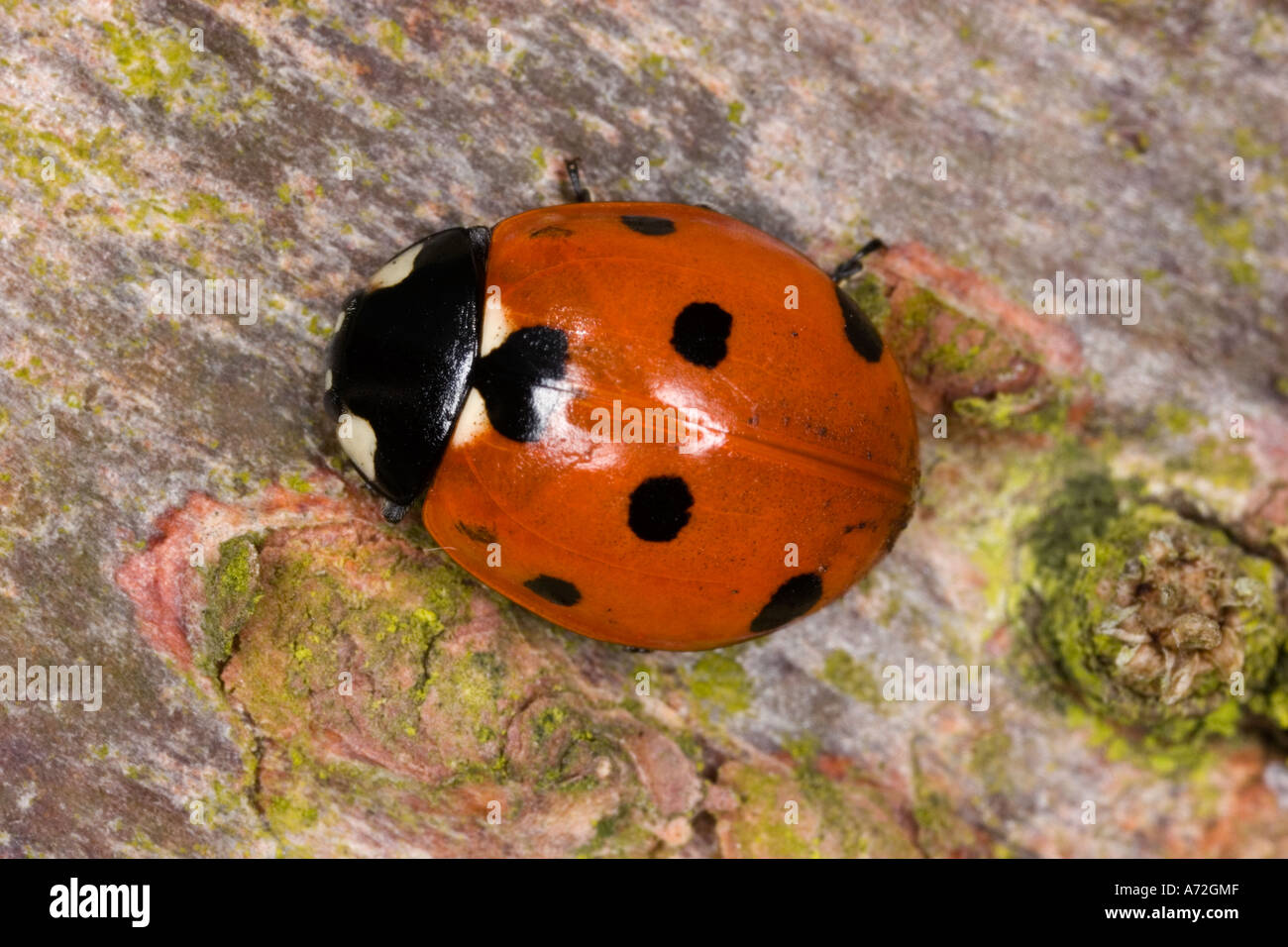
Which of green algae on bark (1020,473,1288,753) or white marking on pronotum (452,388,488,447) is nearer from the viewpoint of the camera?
white marking on pronotum (452,388,488,447)

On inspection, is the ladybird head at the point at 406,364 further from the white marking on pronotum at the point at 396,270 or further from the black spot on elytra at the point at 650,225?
the black spot on elytra at the point at 650,225

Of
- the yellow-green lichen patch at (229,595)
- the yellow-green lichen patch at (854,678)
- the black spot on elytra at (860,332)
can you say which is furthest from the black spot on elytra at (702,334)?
the yellow-green lichen patch at (229,595)

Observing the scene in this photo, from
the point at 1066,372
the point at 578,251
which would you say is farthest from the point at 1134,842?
the point at 578,251

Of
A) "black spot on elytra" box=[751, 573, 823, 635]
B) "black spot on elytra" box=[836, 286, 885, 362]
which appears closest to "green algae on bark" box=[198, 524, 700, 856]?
"black spot on elytra" box=[751, 573, 823, 635]

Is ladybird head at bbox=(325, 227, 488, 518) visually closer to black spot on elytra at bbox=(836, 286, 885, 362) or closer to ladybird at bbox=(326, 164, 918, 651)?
ladybird at bbox=(326, 164, 918, 651)

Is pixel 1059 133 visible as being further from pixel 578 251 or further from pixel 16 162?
pixel 16 162

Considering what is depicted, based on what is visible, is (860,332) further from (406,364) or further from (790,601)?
(406,364)

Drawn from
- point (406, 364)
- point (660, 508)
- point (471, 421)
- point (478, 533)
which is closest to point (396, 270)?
point (406, 364)
